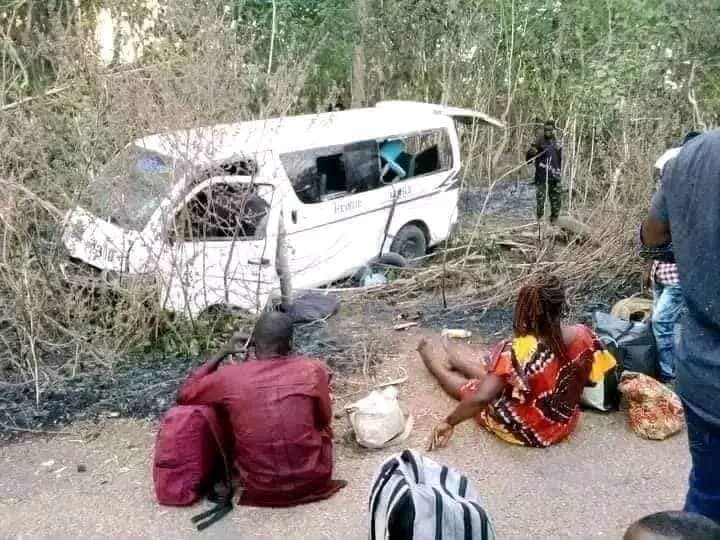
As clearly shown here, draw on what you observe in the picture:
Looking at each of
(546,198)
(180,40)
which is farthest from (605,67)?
(180,40)

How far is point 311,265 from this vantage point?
23.7 feet

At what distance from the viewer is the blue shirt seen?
2.20 meters

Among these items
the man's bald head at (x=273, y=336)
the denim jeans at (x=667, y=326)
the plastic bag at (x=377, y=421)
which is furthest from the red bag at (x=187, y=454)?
the denim jeans at (x=667, y=326)

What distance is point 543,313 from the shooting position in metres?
3.95

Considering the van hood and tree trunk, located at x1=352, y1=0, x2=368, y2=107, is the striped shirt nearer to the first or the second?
the van hood

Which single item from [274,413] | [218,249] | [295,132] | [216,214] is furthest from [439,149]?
[274,413]

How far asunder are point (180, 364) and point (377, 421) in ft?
5.75

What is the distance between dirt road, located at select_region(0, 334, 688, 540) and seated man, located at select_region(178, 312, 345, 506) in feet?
0.44

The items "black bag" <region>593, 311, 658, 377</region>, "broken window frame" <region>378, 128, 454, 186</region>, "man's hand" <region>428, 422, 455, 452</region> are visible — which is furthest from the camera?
"broken window frame" <region>378, 128, 454, 186</region>

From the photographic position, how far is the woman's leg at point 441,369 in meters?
4.84

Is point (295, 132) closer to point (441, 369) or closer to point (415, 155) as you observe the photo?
point (415, 155)

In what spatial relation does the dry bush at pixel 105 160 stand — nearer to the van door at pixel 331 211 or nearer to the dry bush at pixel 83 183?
the dry bush at pixel 83 183

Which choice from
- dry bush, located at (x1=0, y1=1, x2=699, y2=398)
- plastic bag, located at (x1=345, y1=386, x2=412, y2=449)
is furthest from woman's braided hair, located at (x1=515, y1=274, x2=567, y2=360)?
dry bush, located at (x1=0, y1=1, x2=699, y2=398)

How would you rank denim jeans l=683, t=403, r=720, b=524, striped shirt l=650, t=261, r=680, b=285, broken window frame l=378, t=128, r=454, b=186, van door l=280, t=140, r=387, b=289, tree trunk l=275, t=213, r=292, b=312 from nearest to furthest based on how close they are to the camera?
denim jeans l=683, t=403, r=720, b=524 → striped shirt l=650, t=261, r=680, b=285 → tree trunk l=275, t=213, r=292, b=312 → van door l=280, t=140, r=387, b=289 → broken window frame l=378, t=128, r=454, b=186
